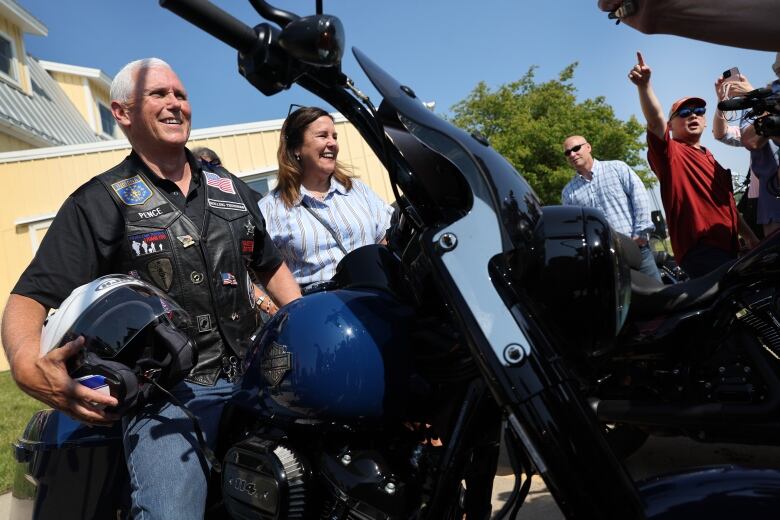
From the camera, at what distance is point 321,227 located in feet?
9.51

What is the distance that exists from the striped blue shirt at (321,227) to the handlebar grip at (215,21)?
1655mm

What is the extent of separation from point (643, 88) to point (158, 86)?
307 cm

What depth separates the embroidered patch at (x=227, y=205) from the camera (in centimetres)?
209

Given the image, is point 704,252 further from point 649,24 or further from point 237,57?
point 237,57

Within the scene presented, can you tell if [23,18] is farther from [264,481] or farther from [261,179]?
[264,481]

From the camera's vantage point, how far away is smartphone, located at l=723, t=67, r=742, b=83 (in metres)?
3.75

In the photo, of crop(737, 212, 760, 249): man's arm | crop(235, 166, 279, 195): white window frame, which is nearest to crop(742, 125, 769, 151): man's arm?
crop(737, 212, 760, 249): man's arm

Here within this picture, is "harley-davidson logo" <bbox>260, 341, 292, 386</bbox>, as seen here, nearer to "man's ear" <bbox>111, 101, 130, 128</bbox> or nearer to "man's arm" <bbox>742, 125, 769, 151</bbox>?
"man's ear" <bbox>111, 101, 130, 128</bbox>

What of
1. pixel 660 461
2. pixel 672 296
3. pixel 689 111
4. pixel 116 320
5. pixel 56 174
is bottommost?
pixel 660 461

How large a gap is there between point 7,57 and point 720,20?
17570 millimetres

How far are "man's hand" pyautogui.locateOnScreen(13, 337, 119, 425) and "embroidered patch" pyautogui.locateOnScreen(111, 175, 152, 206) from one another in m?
0.61

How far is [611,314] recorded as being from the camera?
1038mm

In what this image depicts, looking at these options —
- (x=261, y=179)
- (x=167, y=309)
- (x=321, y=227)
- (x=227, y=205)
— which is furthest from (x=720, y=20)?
(x=261, y=179)

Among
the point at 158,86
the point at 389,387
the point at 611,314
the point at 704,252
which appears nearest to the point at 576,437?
the point at 611,314
